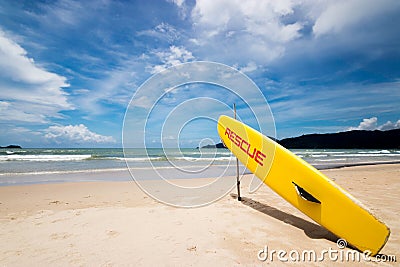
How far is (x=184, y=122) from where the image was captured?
5527 mm

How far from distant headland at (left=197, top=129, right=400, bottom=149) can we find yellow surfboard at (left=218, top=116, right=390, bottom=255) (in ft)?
218

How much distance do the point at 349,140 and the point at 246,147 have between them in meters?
85.1

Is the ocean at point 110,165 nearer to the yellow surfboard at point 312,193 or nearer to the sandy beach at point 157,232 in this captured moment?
the sandy beach at point 157,232

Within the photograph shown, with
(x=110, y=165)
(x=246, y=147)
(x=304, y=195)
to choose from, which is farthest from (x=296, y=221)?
(x=110, y=165)

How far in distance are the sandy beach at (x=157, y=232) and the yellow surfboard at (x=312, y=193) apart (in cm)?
25

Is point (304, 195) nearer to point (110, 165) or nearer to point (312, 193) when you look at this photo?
point (312, 193)

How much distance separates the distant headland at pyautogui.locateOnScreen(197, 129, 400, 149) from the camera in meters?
68.0

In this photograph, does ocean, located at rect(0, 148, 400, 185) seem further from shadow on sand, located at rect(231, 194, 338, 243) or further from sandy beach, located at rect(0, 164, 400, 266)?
shadow on sand, located at rect(231, 194, 338, 243)

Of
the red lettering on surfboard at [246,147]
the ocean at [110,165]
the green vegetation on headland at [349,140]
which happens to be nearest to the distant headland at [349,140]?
the green vegetation on headland at [349,140]

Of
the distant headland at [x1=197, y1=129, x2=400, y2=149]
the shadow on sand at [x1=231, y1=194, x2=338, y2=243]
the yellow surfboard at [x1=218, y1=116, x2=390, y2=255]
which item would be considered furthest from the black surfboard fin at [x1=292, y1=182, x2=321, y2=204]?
the distant headland at [x1=197, y1=129, x2=400, y2=149]

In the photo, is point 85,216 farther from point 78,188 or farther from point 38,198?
point 78,188

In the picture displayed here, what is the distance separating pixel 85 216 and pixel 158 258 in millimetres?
2040

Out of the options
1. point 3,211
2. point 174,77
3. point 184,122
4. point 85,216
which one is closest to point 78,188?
point 3,211

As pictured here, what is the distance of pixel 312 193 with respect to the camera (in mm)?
2861
